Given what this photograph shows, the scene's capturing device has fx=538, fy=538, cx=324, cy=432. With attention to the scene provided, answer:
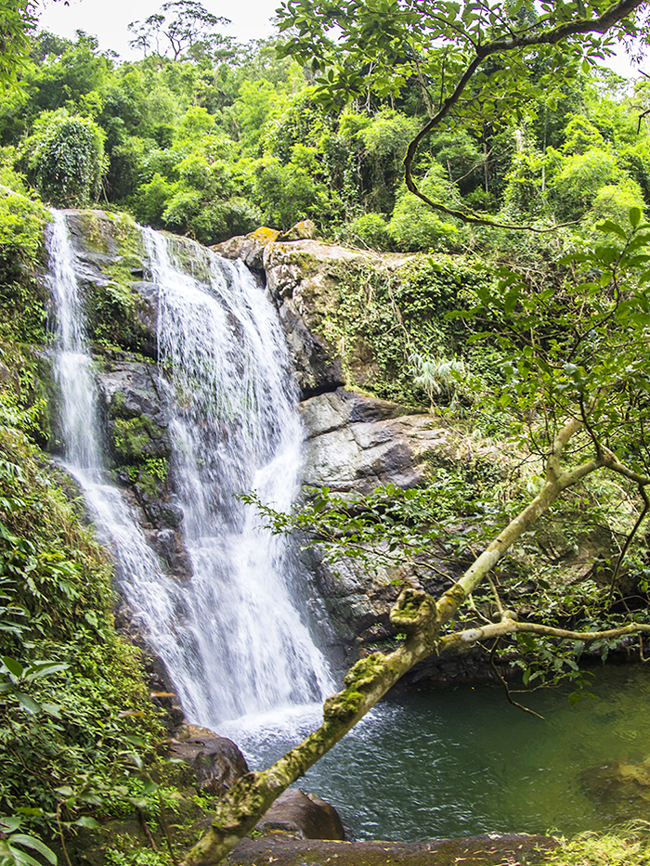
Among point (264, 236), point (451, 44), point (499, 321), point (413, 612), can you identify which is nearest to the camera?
point (413, 612)

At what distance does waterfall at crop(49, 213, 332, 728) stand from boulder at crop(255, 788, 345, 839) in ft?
9.22

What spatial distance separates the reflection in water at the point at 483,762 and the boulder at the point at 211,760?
122cm

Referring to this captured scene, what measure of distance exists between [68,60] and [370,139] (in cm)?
1337

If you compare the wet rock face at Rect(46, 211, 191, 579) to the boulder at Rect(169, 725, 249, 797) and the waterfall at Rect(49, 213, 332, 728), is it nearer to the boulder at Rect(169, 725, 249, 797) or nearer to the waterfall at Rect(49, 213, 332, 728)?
the waterfall at Rect(49, 213, 332, 728)

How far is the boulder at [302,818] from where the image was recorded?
4.20 metres

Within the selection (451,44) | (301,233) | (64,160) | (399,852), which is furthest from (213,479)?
(64,160)

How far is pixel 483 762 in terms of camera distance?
6.30m

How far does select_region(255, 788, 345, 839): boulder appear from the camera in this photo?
13.8ft

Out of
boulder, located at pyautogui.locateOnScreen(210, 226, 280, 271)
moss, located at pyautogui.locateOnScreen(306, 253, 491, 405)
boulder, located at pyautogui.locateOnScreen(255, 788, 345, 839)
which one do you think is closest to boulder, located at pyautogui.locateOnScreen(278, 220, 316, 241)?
boulder, located at pyautogui.locateOnScreen(210, 226, 280, 271)

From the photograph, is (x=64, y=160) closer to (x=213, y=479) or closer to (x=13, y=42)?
(x=213, y=479)

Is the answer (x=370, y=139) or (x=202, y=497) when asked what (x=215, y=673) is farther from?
(x=370, y=139)

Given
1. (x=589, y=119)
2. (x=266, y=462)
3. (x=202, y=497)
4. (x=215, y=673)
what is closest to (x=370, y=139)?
(x=589, y=119)

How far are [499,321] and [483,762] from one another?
230 inches

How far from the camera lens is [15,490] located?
4.75 m
